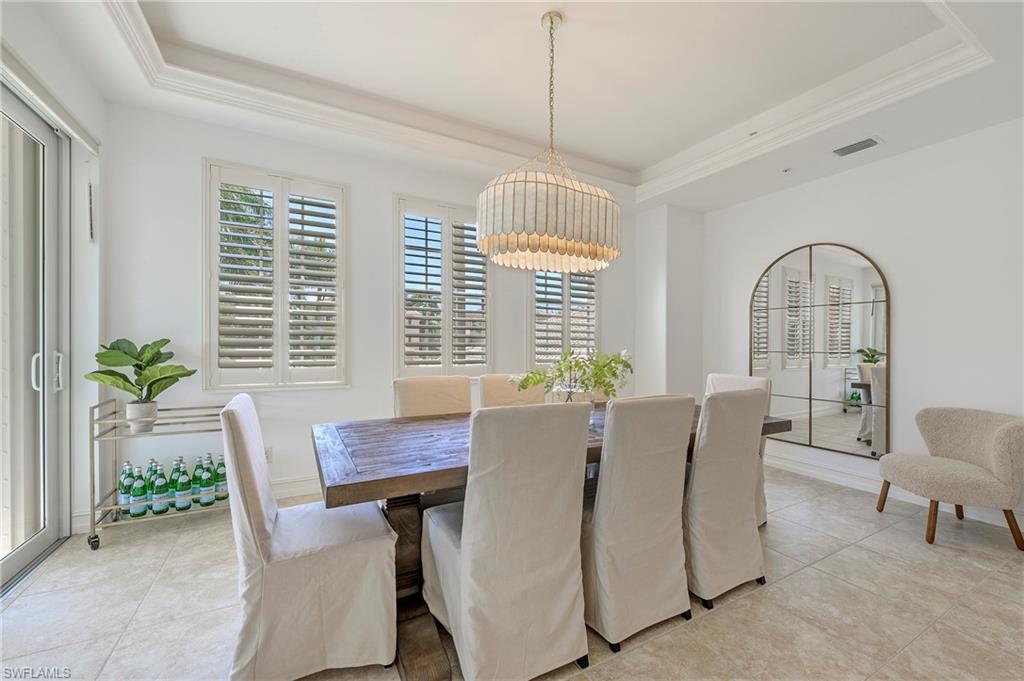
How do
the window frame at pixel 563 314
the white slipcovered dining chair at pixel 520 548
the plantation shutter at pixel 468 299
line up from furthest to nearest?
the window frame at pixel 563 314 < the plantation shutter at pixel 468 299 < the white slipcovered dining chair at pixel 520 548

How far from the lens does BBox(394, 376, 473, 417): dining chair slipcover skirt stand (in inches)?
108

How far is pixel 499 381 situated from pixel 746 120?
285 cm

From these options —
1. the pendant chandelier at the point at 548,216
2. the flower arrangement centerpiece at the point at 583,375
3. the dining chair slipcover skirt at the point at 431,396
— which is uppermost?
the pendant chandelier at the point at 548,216

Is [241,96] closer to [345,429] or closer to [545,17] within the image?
[545,17]

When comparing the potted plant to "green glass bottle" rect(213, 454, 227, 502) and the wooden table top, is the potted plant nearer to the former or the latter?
"green glass bottle" rect(213, 454, 227, 502)

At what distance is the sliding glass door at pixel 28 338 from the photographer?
2080mm

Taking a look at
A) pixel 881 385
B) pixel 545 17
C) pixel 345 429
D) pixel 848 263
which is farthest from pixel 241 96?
pixel 881 385

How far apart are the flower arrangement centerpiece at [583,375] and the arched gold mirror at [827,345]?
244 centimetres

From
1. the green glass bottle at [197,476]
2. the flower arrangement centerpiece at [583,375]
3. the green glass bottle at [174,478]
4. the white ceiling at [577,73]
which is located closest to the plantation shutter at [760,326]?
the white ceiling at [577,73]

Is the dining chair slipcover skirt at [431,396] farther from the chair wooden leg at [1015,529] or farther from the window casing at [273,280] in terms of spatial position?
the chair wooden leg at [1015,529]

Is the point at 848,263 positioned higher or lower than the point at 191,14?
lower

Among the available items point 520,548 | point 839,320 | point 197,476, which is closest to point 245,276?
point 197,476

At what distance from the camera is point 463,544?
4.66 ft

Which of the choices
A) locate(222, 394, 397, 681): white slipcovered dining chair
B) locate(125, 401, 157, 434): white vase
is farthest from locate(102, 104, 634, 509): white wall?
locate(222, 394, 397, 681): white slipcovered dining chair
